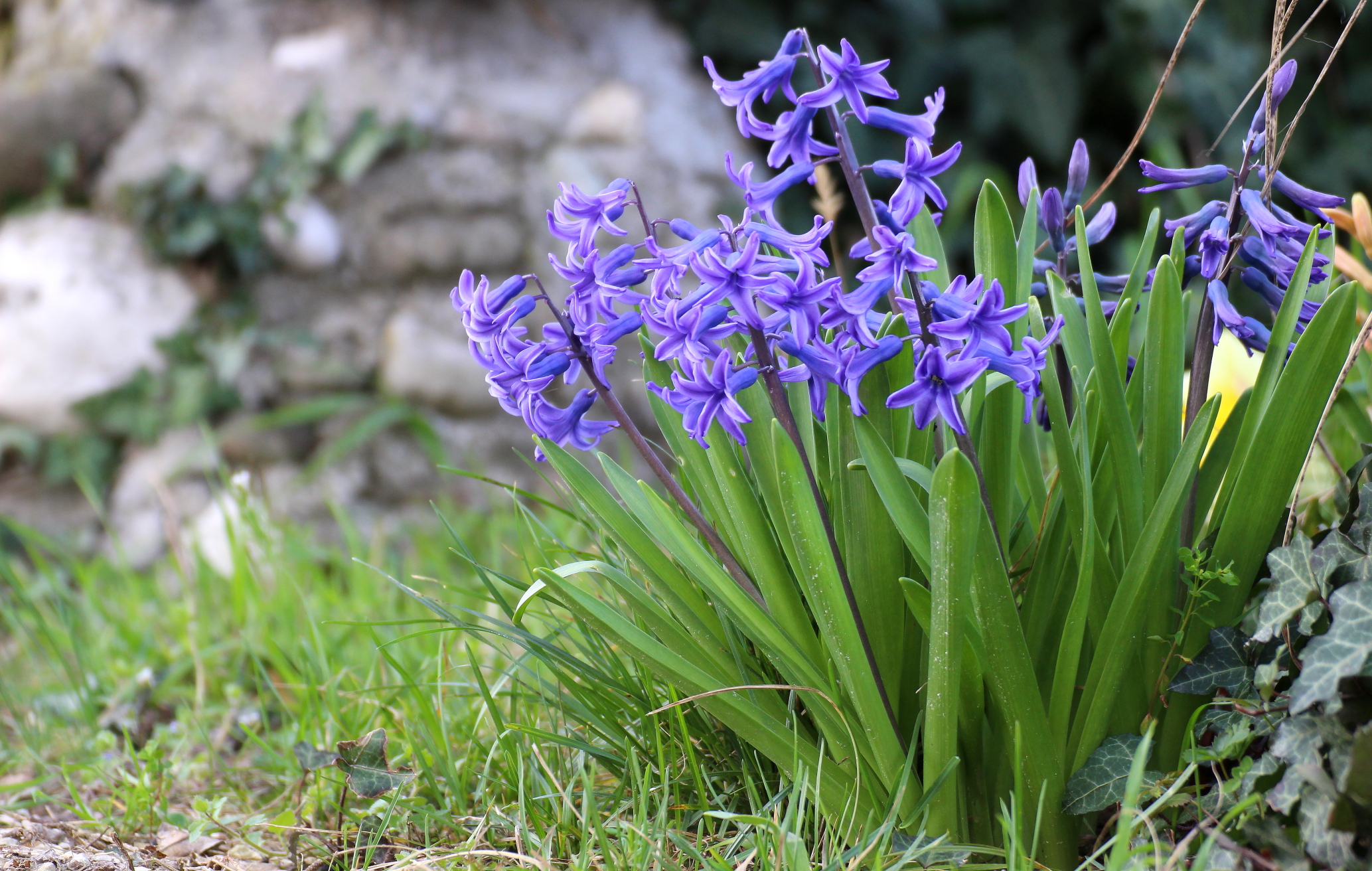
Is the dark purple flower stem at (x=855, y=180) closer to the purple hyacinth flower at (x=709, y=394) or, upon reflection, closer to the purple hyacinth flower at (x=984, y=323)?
the purple hyacinth flower at (x=984, y=323)

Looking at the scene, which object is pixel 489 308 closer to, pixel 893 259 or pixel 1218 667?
pixel 893 259

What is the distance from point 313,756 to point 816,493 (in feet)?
2.65

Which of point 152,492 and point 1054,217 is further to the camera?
point 152,492

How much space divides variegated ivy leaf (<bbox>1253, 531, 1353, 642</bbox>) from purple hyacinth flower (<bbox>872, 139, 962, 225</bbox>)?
1.59 ft

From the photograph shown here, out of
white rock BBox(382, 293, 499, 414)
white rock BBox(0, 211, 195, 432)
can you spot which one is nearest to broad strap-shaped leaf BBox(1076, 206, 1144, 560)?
white rock BBox(382, 293, 499, 414)

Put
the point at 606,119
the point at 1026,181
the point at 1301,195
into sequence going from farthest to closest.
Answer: the point at 606,119 → the point at 1026,181 → the point at 1301,195

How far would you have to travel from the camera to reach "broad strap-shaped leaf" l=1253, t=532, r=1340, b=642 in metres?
0.97

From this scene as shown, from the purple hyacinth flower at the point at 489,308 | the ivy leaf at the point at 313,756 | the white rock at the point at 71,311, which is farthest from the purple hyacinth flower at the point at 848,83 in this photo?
the white rock at the point at 71,311

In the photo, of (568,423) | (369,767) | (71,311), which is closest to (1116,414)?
(568,423)

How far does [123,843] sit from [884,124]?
4.34ft

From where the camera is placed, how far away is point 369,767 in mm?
1305

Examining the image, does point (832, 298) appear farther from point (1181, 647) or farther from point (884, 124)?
point (1181, 647)

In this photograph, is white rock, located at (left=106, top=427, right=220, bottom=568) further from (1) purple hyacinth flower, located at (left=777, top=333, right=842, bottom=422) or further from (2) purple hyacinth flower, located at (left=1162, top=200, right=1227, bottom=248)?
(2) purple hyacinth flower, located at (left=1162, top=200, right=1227, bottom=248)

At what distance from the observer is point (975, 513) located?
0.93 meters
